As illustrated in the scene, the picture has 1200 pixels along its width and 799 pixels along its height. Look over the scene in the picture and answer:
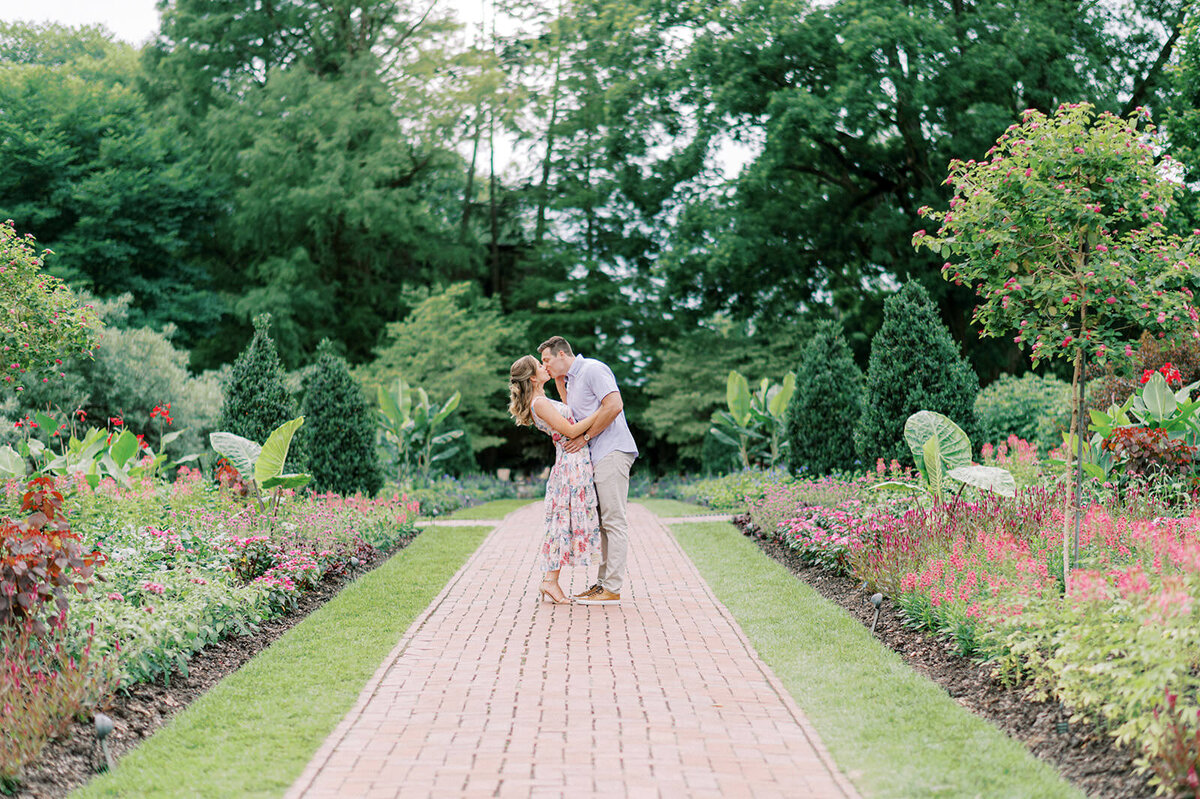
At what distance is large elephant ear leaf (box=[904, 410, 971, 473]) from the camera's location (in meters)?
8.71

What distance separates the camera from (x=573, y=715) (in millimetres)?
4410

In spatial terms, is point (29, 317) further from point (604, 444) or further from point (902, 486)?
point (902, 486)

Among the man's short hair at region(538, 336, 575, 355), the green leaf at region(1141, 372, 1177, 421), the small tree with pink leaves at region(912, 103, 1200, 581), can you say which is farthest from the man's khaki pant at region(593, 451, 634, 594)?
the green leaf at region(1141, 372, 1177, 421)

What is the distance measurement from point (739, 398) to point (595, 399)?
32.3ft

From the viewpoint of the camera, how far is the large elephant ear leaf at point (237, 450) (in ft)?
Answer: 30.8

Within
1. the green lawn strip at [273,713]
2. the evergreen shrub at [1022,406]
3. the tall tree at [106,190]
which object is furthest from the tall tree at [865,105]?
the green lawn strip at [273,713]

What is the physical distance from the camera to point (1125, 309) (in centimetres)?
561

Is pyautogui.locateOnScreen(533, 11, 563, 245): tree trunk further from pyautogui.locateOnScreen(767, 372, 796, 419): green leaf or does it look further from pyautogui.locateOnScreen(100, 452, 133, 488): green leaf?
pyautogui.locateOnScreen(100, 452, 133, 488): green leaf

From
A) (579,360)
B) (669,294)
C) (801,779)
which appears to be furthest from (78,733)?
(669,294)

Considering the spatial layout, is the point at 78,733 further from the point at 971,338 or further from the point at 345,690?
the point at 971,338

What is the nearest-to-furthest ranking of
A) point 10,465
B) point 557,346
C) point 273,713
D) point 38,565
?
1. point 38,565
2. point 273,713
3. point 557,346
4. point 10,465

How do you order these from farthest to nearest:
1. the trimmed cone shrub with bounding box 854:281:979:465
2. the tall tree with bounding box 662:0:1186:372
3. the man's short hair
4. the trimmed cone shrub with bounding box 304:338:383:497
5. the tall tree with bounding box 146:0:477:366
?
the tall tree with bounding box 146:0:477:366, the tall tree with bounding box 662:0:1186:372, the trimmed cone shrub with bounding box 304:338:383:497, the trimmed cone shrub with bounding box 854:281:979:465, the man's short hair

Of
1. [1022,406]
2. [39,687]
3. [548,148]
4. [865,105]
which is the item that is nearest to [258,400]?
[39,687]

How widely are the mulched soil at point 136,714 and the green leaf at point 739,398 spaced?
10813mm
